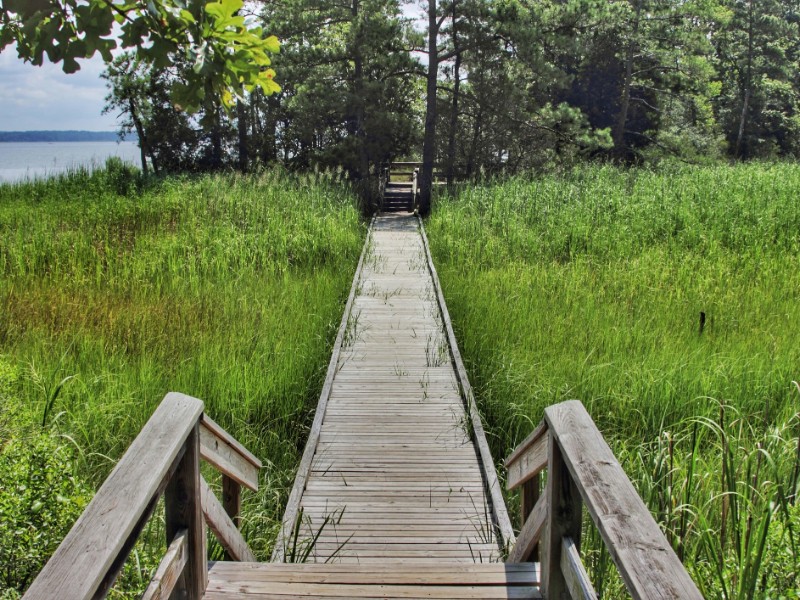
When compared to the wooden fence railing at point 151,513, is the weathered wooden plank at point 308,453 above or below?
below

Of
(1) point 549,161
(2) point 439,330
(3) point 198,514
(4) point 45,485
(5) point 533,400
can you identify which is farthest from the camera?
(1) point 549,161

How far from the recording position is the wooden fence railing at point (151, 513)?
1.46 metres

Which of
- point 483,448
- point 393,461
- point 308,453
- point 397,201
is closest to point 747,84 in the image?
point 397,201

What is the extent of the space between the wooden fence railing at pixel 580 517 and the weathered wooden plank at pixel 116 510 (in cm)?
108

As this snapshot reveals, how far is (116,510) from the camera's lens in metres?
1.69

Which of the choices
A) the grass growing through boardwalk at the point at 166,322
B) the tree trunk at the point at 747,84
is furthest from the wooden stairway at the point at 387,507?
the tree trunk at the point at 747,84

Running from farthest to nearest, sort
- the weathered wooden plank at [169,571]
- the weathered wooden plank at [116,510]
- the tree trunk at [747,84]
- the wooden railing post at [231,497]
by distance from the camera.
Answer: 1. the tree trunk at [747,84]
2. the wooden railing post at [231,497]
3. the weathered wooden plank at [169,571]
4. the weathered wooden plank at [116,510]

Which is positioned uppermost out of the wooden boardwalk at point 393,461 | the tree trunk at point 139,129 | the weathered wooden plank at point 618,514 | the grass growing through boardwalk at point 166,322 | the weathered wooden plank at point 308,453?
the tree trunk at point 139,129

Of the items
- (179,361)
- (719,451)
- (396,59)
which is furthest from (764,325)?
(396,59)

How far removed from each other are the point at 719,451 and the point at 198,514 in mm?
3548

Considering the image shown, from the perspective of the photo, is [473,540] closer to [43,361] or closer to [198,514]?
[198,514]

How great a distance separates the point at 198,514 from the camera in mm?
2383

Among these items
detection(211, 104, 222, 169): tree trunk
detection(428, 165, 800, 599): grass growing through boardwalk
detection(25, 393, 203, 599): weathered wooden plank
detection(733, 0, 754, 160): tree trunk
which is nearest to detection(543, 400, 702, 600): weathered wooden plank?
detection(428, 165, 800, 599): grass growing through boardwalk

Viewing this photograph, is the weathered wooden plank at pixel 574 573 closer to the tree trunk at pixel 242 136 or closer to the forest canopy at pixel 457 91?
the forest canopy at pixel 457 91
